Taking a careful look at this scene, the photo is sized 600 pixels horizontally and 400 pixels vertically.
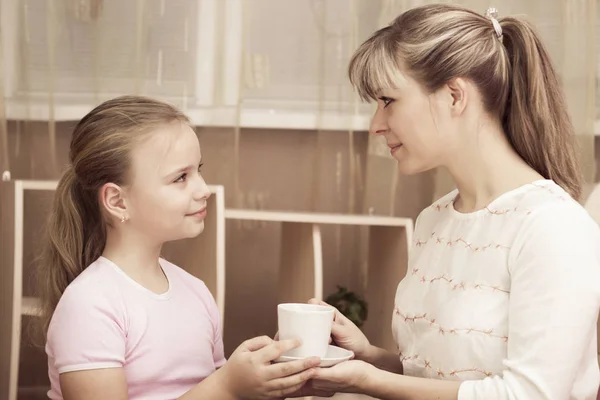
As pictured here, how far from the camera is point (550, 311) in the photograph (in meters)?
1.18

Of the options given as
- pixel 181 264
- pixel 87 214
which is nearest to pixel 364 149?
pixel 181 264

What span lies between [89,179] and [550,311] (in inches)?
33.7

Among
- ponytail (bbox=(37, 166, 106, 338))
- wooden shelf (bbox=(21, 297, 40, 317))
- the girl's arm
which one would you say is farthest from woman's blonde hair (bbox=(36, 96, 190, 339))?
wooden shelf (bbox=(21, 297, 40, 317))

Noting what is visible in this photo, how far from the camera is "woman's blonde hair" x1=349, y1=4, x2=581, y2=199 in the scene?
4.39ft

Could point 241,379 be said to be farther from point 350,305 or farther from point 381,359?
A: point 350,305

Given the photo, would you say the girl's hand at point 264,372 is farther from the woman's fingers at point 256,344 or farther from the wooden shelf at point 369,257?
the wooden shelf at point 369,257

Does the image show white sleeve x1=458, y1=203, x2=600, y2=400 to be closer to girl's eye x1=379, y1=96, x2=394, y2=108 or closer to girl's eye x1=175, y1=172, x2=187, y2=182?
girl's eye x1=379, y1=96, x2=394, y2=108

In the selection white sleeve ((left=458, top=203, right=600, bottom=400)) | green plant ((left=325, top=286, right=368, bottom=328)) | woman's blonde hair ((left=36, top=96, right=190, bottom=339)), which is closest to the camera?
white sleeve ((left=458, top=203, right=600, bottom=400))

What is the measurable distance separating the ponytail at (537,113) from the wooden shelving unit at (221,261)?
2.85 feet

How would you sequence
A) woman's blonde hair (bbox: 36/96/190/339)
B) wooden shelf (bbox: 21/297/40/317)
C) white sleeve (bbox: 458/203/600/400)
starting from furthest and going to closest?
wooden shelf (bbox: 21/297/40/317) < woman's blonde hair (bbox: 36/96/190/339) < white sleeve (bbox: 458/203/600/400)

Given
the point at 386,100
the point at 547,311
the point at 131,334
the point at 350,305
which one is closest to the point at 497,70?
the point at 386,100

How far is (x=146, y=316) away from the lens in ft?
4.67

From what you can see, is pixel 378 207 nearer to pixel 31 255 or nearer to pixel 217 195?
pixel 217 195

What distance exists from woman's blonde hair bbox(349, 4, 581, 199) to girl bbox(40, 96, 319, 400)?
429 mm
